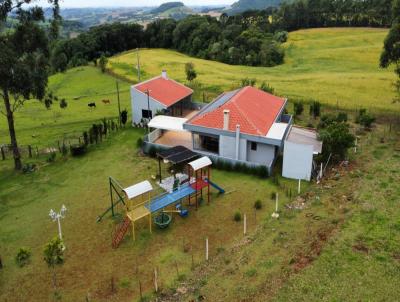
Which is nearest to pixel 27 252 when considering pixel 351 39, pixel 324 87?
pixel 324 87

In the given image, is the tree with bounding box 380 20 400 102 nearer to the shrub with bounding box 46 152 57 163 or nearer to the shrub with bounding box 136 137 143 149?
the shrub with bounding box 136 137 143 149

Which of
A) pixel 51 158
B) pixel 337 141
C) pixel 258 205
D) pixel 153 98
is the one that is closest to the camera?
pixel 258 205

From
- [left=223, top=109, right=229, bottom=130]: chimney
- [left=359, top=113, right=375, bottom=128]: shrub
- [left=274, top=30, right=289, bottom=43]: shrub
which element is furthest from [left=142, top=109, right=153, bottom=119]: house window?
[left=274, top=30, right=289, bottom=43]: shrub

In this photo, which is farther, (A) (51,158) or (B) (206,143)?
(B) (206,143)

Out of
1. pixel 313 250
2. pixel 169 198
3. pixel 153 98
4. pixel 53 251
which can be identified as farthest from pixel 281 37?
pixel 53 251

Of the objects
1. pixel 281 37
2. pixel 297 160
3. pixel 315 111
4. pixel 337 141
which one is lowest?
pixel 315 111

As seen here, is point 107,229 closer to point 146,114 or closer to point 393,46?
point 146,114
